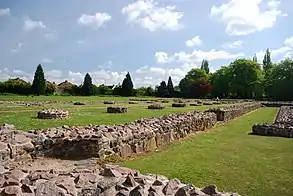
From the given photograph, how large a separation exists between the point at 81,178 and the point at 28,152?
3587mm

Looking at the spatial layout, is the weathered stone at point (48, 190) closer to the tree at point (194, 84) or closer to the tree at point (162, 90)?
the tree at point (162, 90)

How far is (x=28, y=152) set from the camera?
23.7 feet

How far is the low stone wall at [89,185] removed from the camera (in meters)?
3.74

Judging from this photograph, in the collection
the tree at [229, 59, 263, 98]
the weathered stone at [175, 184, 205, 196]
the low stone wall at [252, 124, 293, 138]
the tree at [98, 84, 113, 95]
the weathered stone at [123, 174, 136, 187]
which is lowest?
the low stone wall at [252, 124, 293, 138]

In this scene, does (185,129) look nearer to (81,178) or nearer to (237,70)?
(81,178)

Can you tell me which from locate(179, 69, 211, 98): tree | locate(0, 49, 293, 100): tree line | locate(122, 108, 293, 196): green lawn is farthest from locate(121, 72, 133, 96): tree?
locate(122, 108, 293, 196): green lawn

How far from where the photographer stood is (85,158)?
762cm

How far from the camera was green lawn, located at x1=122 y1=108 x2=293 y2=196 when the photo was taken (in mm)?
6129

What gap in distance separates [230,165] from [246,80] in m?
68.4

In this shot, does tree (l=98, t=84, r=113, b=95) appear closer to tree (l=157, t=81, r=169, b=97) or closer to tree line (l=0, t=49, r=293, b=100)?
tree line (l=0, t=49, r=293, b=100)

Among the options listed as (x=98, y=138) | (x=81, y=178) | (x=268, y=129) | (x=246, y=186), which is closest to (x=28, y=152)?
(x=98, y=138)

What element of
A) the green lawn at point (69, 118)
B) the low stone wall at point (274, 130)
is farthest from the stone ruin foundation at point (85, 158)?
the green lawn at point (69, 118)

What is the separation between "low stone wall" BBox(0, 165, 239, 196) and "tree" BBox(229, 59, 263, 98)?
7083 cm

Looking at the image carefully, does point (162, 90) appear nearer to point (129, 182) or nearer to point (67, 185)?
point (129, 182)
